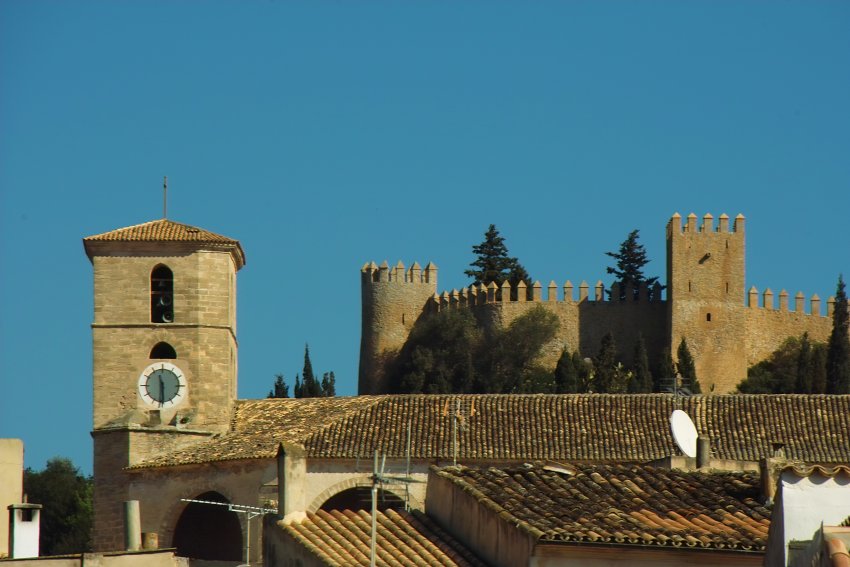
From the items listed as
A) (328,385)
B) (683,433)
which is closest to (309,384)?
(328,385)

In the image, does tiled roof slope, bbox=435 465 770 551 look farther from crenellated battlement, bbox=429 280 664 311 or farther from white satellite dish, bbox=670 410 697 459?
crenellated battlement, bbox=429 280 664 311

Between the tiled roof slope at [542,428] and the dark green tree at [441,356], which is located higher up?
the dark green tree at [441,356]

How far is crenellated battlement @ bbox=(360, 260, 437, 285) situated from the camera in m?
87.2

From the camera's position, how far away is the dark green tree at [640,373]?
7656 centimetres

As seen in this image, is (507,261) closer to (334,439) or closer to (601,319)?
(601,319)

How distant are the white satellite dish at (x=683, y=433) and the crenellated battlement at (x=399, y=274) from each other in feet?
186

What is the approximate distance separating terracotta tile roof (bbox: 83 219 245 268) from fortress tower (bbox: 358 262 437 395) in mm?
35568

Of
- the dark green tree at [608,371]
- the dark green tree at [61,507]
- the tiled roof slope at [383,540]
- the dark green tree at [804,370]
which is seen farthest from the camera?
the dark green tree at [804,370]

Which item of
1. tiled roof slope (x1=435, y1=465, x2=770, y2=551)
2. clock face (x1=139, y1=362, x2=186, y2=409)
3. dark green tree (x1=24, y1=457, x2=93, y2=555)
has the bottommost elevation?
dark green tree (x1=24, y1=457, x2=93, y2=555)

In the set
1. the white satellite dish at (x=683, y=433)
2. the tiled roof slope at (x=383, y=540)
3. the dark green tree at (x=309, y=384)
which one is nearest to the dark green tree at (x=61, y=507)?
the dark green tree at (x=309, y=384)

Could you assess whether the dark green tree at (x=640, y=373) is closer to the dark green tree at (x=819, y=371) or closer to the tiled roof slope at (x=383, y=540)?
the dark green tree at (x=819, y=371)

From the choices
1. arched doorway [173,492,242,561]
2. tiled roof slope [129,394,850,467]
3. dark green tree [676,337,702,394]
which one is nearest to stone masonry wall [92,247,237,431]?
tiled roof slope [129,394,850,467]

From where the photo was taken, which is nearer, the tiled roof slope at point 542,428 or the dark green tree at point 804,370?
the tiled roof slope at point 542,428

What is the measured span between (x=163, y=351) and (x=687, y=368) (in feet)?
110
